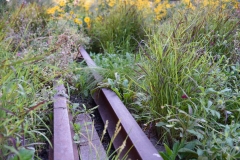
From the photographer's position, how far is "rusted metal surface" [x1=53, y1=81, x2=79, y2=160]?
1.69m

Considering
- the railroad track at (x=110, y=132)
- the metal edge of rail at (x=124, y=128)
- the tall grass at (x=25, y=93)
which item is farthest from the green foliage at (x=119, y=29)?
the railroad track at (x=110, y=132)

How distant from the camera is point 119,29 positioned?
514 cm

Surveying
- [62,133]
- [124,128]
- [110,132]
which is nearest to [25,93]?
[62,133]

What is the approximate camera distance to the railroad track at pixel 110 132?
1.76 metres

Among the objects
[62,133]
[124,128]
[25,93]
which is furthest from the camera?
[124,128]

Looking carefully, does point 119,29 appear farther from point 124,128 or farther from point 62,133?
point 62,133

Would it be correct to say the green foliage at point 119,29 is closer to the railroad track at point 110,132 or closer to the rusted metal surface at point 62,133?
the railroad track at point 110,132

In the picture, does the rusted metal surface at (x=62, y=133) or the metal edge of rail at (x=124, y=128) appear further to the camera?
the metal edge of rail at (x=124, y=128)

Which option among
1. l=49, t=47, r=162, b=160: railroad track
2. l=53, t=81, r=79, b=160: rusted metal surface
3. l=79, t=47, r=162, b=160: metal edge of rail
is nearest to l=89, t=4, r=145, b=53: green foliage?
l=79, t=47, r=162, b=160: metal edge of rail

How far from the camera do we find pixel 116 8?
5594 millimetres

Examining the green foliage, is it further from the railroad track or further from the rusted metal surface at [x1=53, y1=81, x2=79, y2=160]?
the rusted metal surface at [x1=53, y1=81, x2=79, y2=160]

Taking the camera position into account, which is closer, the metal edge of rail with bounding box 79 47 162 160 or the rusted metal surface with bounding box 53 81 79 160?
the rusted metal surface with bounding box 53 81 79 160

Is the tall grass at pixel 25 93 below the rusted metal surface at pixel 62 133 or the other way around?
the other way around

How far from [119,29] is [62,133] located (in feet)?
11.4
